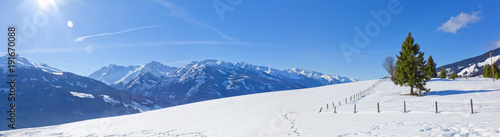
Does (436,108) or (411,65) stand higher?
(411,65)

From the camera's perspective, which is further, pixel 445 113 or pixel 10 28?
pixel 10 28

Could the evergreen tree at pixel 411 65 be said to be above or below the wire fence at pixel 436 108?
above

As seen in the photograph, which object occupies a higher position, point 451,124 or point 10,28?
point 10,28

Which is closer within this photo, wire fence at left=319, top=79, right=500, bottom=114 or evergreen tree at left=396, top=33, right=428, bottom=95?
wire fence at left=319, top=79, right=500, bottom=114

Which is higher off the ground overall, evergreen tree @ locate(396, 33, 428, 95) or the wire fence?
evergreen tree @ locate(396, 33, 428, 95)

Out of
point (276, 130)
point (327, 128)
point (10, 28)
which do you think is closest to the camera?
point (327, 128)

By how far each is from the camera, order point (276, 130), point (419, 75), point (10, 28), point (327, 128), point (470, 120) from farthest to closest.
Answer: point (419, 75) < point (10, 28) < point (276, 130) < point (327, 128) < point (470, 120)

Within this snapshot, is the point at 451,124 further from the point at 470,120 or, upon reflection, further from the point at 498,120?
the point at 498,120

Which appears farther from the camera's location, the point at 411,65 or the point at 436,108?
the point at 411,65

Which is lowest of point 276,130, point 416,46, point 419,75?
point 276,130

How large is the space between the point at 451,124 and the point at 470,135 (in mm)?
3560

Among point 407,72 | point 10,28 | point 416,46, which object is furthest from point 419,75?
point 10,28

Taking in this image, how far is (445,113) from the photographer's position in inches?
896

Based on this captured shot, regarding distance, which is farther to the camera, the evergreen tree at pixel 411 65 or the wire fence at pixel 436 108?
the evergreen tree at pixel 411 65
